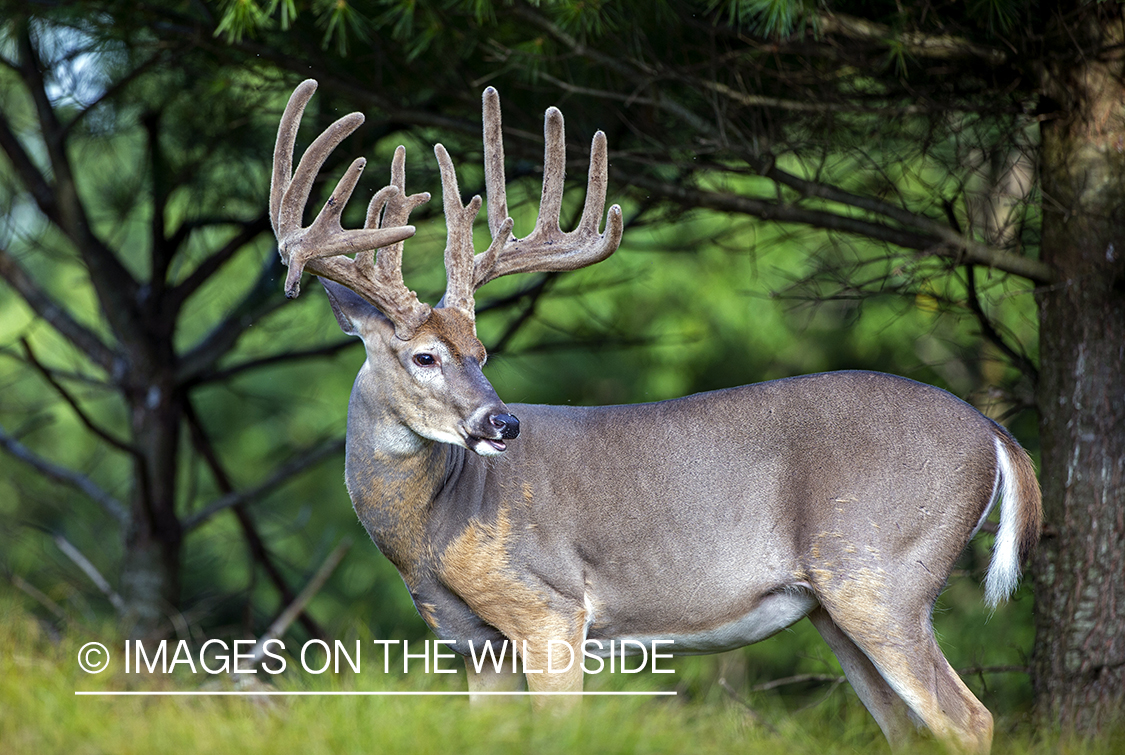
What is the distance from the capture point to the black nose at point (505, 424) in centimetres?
377

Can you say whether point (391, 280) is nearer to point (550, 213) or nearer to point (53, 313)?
point (550, 213)

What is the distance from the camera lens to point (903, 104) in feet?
17.9

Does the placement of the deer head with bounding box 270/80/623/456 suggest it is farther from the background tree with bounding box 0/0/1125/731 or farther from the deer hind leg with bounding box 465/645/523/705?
the deer hind leg with bounding box 465/645/523/705

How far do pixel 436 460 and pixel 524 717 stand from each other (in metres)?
1.12

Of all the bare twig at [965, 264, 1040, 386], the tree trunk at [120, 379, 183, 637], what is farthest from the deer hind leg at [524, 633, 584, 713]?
the tree trunk at [120, 379, 183, 637]

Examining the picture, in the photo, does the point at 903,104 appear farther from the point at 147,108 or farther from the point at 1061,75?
the point at 147,108

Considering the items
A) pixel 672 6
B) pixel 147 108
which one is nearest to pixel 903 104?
pixel 672 6

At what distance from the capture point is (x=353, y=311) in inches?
164

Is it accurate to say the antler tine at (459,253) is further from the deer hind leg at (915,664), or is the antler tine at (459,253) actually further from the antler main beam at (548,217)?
the deer hind leg at (915,664)

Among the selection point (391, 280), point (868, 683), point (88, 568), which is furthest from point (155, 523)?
point (868, 683)

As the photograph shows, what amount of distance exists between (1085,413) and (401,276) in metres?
2.87

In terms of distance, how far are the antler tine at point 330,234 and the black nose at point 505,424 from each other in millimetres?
472

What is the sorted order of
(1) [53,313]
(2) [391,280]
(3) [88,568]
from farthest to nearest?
(1) [53,313], (3) [88,568], (2) [391,280]

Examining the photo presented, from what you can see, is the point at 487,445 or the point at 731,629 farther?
the point at 731,629
